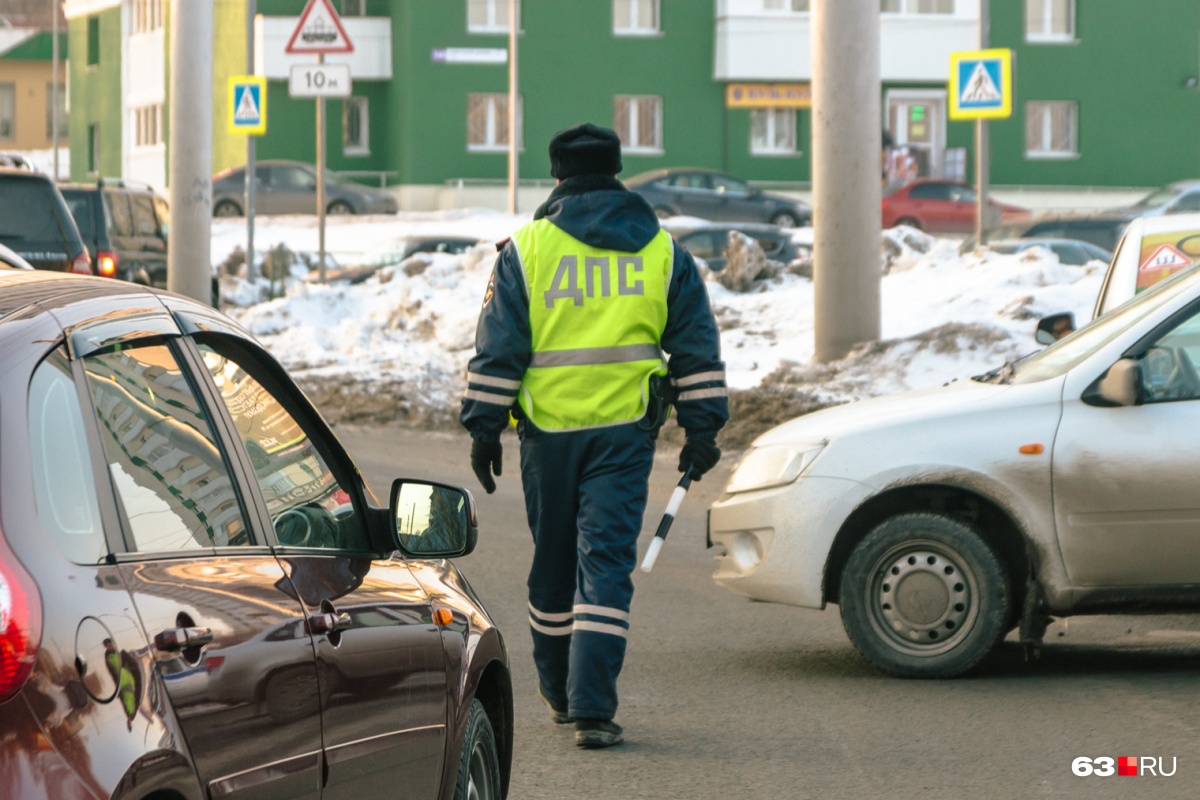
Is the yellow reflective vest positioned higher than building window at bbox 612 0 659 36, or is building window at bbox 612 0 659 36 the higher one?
building window at bbox 612 0 659 36

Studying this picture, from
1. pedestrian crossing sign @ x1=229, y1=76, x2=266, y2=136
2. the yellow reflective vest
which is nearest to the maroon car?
the yellow reflective vest

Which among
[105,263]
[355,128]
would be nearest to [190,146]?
[105,263]

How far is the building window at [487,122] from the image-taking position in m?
50.2

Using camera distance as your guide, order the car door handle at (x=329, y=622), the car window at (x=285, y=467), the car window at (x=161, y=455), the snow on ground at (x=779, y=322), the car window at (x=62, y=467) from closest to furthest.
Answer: the car window at (x=62, y=467), the car window at (x=161, y=455), the car door handle at (x=329, y=622), the car window at (x=285, y=467), the snow on ground at (x=779, y=322)

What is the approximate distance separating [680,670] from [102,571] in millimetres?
4810

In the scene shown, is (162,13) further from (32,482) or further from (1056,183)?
(32,482)

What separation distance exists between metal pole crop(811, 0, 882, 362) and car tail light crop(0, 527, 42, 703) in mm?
12680

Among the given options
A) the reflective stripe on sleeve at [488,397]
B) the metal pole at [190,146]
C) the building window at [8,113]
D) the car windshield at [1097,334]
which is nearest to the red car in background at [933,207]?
the metal pole at [190,146]

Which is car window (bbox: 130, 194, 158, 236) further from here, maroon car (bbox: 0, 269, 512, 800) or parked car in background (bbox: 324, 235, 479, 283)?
maroon car (bbox: 0, 269, 512, 800)

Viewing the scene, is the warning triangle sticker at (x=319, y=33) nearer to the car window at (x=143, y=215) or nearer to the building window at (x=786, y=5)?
the car window at (x=143, y=215)

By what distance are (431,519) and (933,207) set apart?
4103 centimetres

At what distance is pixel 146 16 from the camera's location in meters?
56.0

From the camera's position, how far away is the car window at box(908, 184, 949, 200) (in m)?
43.9

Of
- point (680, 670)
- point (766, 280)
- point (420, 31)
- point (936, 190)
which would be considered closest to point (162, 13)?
point (420, 31)
